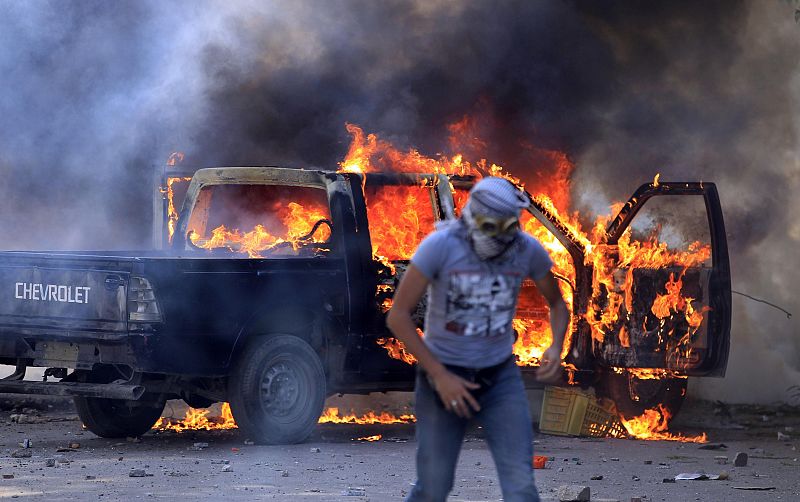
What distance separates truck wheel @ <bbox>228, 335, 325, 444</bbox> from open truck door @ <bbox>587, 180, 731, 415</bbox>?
229 cm

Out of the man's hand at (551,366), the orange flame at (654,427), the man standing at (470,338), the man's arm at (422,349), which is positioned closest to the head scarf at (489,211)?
the man standing at (470,338)

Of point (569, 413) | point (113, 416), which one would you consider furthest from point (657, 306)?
point (113, 416)

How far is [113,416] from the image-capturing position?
10680 millimetres

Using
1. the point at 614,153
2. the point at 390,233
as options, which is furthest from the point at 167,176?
the point at 614,153

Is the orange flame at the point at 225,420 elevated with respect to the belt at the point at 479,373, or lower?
lower

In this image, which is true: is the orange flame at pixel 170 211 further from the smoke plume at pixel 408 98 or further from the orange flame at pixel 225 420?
the smoke plume at pixel 408 98

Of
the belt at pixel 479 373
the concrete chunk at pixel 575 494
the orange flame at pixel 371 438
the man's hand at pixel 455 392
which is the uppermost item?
the belt at pixel 479 373

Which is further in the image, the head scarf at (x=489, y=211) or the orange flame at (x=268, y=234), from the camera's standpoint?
the orange flame at (x=268, y=234)

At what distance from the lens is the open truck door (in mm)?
11109

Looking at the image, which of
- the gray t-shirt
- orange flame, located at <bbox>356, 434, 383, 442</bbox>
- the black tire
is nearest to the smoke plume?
the black tire

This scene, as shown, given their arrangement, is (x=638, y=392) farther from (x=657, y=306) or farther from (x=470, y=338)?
(x=470, y=338)

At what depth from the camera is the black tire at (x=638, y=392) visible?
11469 millimetres

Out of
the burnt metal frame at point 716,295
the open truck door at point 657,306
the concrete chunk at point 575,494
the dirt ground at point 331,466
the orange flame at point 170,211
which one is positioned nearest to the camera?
the concrete chunk at point 575,494

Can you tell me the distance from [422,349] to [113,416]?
606cm
